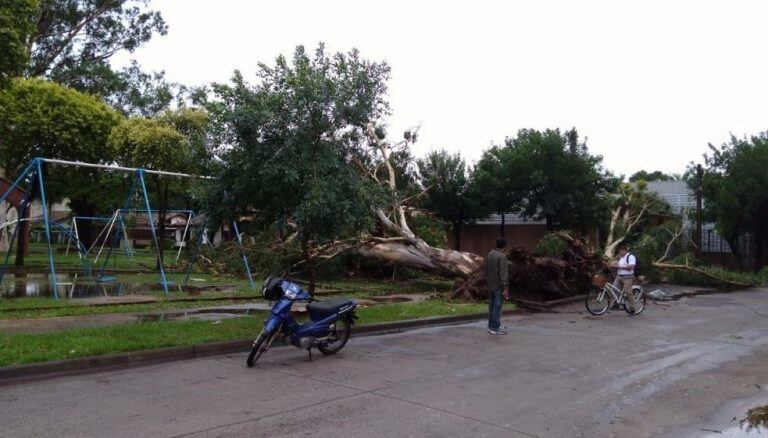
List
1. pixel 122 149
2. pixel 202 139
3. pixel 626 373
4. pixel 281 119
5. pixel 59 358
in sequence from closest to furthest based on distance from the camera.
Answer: pixel 59 358
pixel 626 373
pixel 281 119
pixel 202 139
pixel 122 149

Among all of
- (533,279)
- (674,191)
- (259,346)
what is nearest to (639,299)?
(533,279)

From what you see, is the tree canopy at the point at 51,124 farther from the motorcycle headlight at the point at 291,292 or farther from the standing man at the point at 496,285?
the motorcycle headlight at the point at 291,292

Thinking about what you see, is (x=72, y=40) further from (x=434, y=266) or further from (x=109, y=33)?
(x=434, y=266)

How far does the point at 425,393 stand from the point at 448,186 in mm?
22791

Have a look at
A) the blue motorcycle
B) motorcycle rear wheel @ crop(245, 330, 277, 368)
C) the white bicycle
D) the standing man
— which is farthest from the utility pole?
motorcycle rear wheel @ crop(245, 330, 277, 368)

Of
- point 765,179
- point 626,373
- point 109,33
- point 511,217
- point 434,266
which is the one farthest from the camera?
point 109,33

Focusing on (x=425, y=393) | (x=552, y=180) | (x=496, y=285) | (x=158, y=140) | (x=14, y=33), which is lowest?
(x=425, y=393)

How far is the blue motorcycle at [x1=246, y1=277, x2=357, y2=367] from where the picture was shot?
8.77m

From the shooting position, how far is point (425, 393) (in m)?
7.38

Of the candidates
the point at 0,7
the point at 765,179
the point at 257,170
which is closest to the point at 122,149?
the point at 0,7

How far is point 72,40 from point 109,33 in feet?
6.36

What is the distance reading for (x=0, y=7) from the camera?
1403 centimetres

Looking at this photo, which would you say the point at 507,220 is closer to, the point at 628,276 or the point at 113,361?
the point at 628,276

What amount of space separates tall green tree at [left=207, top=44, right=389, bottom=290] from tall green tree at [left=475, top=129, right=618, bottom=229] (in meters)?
16.4
